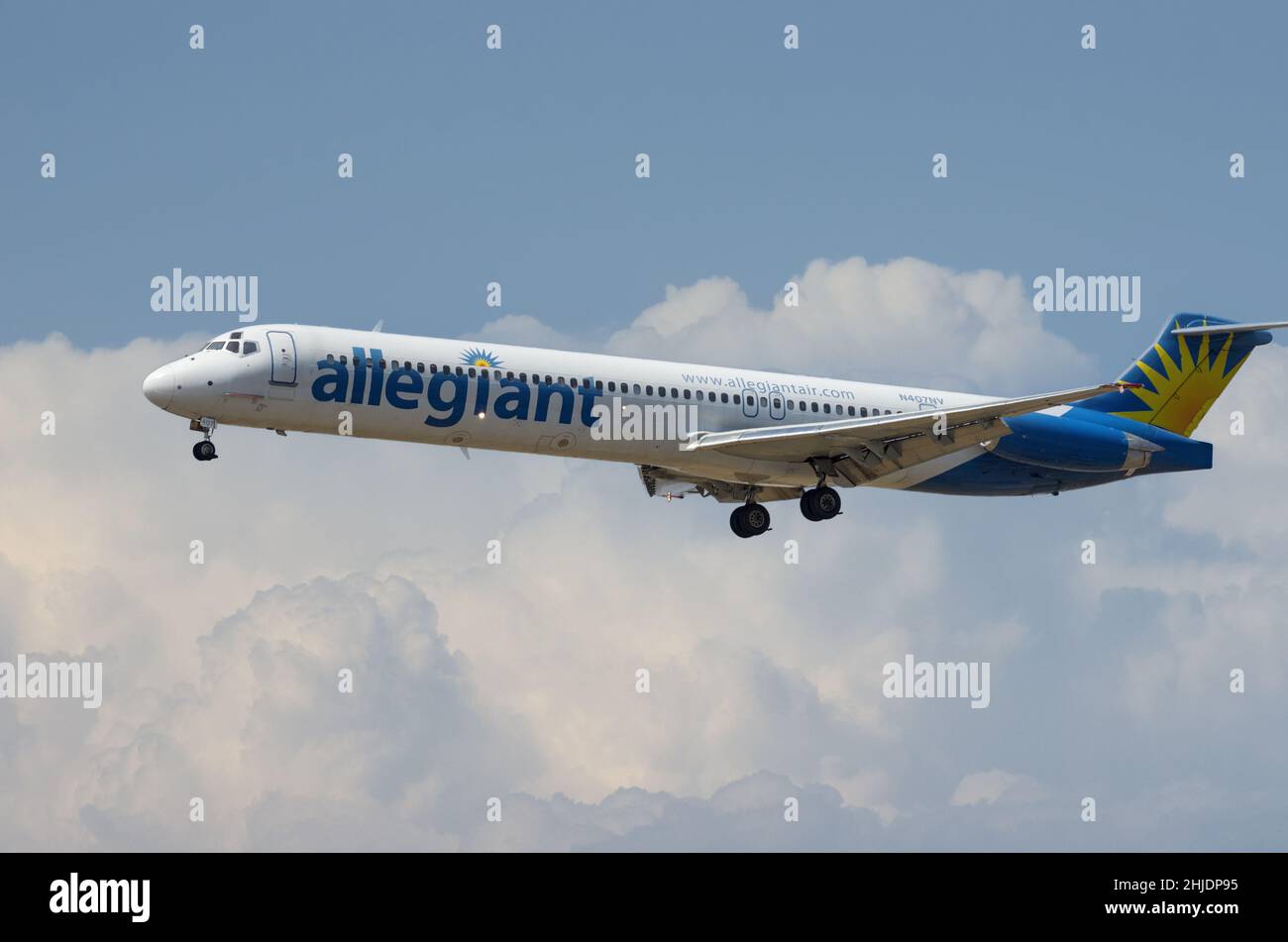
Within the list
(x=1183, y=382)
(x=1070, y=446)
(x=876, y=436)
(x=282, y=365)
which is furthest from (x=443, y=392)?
(x=1183, y=382)

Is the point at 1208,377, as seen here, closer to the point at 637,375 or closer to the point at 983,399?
the point at 983,399

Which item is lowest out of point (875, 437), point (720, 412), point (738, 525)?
point (738, 525)

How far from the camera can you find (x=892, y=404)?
49094 mm

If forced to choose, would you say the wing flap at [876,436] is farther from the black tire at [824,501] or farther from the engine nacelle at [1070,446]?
the engine nacelle at [1070,446]

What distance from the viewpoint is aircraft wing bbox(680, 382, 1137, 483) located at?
148ft

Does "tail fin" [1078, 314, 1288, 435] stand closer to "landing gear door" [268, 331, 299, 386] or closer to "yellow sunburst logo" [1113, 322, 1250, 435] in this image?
"yellow sunburst logo" [1113, 322, 1250, 435]

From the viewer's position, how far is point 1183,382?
52.5 meters

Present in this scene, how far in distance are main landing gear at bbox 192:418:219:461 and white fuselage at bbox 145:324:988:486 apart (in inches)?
6.5

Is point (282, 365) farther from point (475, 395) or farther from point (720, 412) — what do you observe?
point (720, 412)

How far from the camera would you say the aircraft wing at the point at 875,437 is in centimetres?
4525

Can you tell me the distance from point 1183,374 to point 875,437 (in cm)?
1127

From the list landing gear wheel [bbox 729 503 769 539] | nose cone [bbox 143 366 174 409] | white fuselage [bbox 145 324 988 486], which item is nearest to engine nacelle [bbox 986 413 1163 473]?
white fuselage [bbox 145 324 988 486]

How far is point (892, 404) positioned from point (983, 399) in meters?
2.68

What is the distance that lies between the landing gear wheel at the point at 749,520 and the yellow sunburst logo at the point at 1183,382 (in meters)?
10.5
